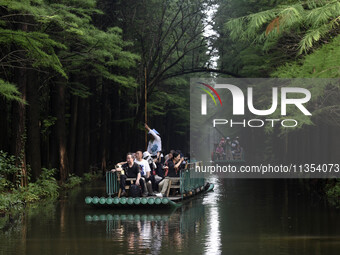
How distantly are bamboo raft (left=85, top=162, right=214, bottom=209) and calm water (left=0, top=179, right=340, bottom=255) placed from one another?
33 cm

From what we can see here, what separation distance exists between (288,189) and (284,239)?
18.1 meters

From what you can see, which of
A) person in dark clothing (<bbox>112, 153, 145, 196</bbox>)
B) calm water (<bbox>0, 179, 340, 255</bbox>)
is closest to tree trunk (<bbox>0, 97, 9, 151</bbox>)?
calm water (<bbox>0, 179, 340, 255</bbox>)

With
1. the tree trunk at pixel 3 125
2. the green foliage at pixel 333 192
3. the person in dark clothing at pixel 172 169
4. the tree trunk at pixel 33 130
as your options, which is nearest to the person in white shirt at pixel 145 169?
the person in dark clothing at pixel 172 169

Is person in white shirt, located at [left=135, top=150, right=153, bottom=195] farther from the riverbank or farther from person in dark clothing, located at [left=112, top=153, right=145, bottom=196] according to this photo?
the riverbank

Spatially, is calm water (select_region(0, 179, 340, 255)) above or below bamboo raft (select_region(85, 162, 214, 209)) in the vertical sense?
below

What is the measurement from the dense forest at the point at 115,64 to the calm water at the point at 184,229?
9.07ft

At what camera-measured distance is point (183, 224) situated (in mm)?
19094

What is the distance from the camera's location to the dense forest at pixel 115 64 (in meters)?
20.3

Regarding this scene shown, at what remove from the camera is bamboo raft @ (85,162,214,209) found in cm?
2300

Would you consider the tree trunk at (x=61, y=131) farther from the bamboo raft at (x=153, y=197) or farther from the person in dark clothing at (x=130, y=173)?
the person in dark clothing at (x=130, y=173)

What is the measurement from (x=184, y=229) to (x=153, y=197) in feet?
18.6

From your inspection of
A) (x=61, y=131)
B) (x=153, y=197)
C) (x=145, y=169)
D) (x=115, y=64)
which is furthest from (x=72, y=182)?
(x=153, y=197)

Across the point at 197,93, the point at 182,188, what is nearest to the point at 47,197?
the point at 182,188

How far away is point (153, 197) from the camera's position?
23453 millimetres
